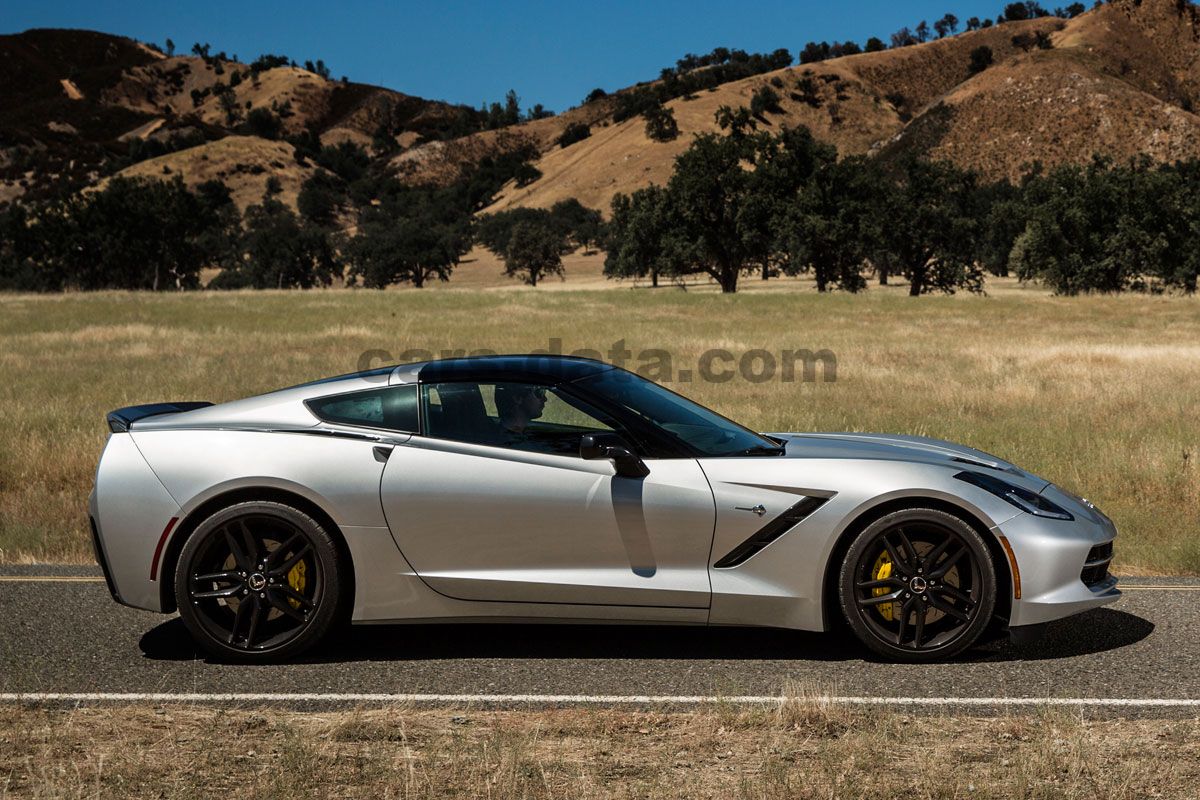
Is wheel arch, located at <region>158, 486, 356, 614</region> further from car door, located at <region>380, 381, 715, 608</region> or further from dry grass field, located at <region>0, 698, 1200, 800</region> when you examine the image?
dry grass field, located at <region>0, 698, 1200, 800</region>

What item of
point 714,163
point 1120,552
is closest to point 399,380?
point 1120,552

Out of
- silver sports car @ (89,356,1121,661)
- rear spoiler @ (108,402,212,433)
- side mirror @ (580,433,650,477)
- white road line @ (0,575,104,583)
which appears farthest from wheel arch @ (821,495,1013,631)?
white road line @ (0,575,104,583)

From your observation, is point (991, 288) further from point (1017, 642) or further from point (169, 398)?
point (1017, 642)

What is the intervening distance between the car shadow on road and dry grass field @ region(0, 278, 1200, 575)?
1954mm

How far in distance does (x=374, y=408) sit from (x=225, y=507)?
0.83m

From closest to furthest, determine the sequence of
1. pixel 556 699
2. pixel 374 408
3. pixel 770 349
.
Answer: pixel 556 699 → pixel 374 408 → pixel 770 349

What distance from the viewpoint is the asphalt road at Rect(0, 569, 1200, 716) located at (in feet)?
16.9

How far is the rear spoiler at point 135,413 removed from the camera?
19.2 feet

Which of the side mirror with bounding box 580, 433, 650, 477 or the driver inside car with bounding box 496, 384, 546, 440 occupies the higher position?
the driver inside car with bounding box 496, 384, 546, 440

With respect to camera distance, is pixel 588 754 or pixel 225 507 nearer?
pixel 588 754

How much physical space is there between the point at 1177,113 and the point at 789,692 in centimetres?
15992

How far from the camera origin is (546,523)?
212 inches

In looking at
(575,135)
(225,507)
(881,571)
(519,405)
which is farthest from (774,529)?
(575,135)

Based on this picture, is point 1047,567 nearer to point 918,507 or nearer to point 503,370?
point 918,507
